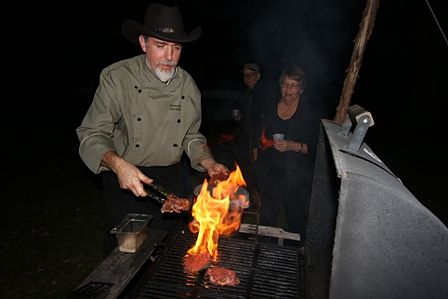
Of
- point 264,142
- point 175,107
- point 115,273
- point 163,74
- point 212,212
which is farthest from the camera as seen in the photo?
point 264,142

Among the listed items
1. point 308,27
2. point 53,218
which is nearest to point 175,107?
point 53,218

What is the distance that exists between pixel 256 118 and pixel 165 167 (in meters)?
2.08

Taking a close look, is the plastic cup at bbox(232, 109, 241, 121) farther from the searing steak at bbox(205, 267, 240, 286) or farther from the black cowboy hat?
the searing steak at bbox(205, 267, 240, 286)

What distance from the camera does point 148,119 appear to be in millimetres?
3781

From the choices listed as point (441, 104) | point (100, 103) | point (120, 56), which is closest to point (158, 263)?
point (100, 103)

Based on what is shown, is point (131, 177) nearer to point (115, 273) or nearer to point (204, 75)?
point (115, 273)

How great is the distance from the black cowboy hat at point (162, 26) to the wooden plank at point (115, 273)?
199cm

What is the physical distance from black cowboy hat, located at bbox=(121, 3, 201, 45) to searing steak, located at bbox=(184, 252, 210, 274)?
2.06 metres

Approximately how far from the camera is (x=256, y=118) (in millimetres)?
5578

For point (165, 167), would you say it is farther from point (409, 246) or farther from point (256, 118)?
point (409, 246)

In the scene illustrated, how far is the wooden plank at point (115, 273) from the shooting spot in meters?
2.50

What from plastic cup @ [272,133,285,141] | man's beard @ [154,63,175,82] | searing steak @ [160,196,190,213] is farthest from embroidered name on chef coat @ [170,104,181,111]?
plastic cup @ [272,133,285,141]

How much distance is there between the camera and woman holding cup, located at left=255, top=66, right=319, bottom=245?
518 cm

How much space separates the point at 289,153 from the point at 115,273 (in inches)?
128
